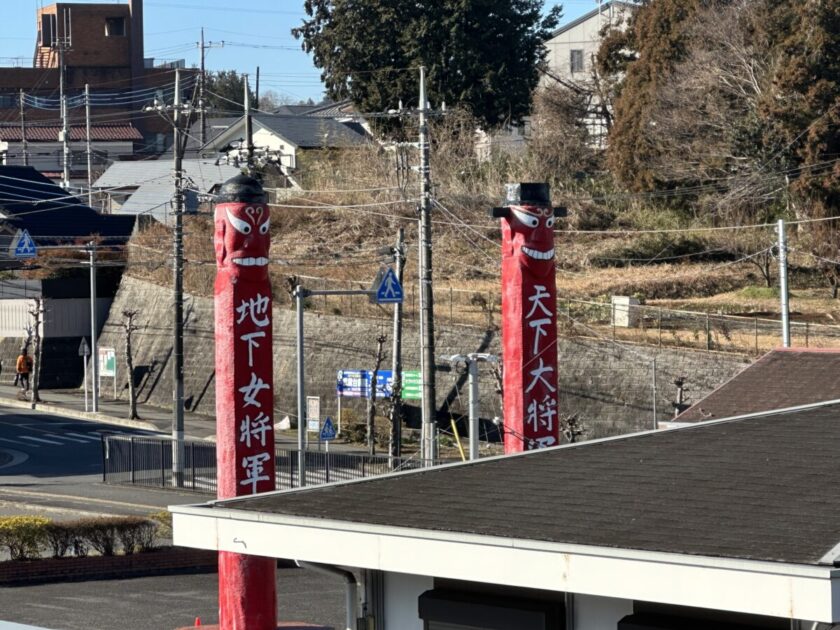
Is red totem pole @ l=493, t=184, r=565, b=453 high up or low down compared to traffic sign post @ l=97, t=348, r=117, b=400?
up

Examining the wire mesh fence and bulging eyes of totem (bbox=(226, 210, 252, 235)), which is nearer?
bulging eyes of totem (bbox=(226, 210, 252, 235))

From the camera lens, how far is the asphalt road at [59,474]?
3031 centimetres

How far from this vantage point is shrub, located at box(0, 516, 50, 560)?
941 inches

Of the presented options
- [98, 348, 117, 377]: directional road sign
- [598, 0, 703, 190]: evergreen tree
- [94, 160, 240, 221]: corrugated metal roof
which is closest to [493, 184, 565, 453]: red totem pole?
[98, 348, 117, 377]: directional road sign

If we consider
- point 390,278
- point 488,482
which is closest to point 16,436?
point 390,278

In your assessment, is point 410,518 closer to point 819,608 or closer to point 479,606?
point 479,606

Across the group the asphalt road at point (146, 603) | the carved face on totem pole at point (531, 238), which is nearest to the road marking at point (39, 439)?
the asphalt road at point (146, 603)

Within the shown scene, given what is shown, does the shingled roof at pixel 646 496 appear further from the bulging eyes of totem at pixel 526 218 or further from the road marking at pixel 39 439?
the road marking at pixel 39 439

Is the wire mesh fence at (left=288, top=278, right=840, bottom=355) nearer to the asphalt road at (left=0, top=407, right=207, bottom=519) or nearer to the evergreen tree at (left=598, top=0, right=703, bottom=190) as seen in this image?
the evergreen tree at (left=598, top=0, right=703, bottom=190)

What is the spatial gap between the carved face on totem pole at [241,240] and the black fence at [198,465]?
13326 mm

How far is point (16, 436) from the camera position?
41188mm

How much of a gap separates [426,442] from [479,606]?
20184mm

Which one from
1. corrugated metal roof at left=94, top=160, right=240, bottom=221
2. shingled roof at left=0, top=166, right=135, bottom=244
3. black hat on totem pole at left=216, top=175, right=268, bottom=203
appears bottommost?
black hat on totem pole at left=216, top=175, right=268, bottom=203

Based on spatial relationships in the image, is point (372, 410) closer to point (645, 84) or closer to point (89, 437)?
point (89, 437)
